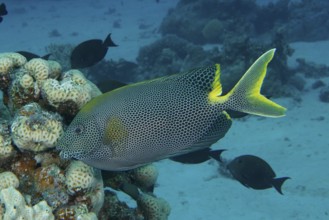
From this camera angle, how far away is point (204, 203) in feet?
21.6

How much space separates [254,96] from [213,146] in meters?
6.77

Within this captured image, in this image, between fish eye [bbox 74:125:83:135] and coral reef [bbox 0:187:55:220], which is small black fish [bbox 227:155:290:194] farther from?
fish eye [bbox 74:125:83:135]

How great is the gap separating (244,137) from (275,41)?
525cm

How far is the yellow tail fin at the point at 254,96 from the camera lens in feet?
6.28

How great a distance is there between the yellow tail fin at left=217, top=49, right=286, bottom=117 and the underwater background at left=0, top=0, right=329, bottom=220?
47.1 inches

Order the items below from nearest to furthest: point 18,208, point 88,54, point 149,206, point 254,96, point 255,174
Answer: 1. point 254,96
2. point 18,208
3. point 149,206
4. point 255,174
5. point 88,54

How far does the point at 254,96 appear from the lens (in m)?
1.97

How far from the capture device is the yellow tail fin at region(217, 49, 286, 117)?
6.28 feet

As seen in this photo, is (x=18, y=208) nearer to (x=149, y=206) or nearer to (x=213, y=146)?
(x=149, y=206)

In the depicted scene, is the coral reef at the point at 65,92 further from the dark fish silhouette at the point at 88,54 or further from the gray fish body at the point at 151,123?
the dark fish silhouette at the point at 88,54

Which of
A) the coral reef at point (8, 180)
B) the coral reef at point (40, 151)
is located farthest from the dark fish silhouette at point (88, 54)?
the coral reef at point (8, 180)

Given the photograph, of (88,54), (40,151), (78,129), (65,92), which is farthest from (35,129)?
(88,54)

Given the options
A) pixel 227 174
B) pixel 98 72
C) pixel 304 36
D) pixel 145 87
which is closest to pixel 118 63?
pixel 98 72

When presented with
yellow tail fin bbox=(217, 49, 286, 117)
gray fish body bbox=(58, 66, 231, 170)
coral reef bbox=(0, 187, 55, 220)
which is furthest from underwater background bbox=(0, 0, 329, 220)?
yellow tail fin bbox=(217, 49, 286, 117)
